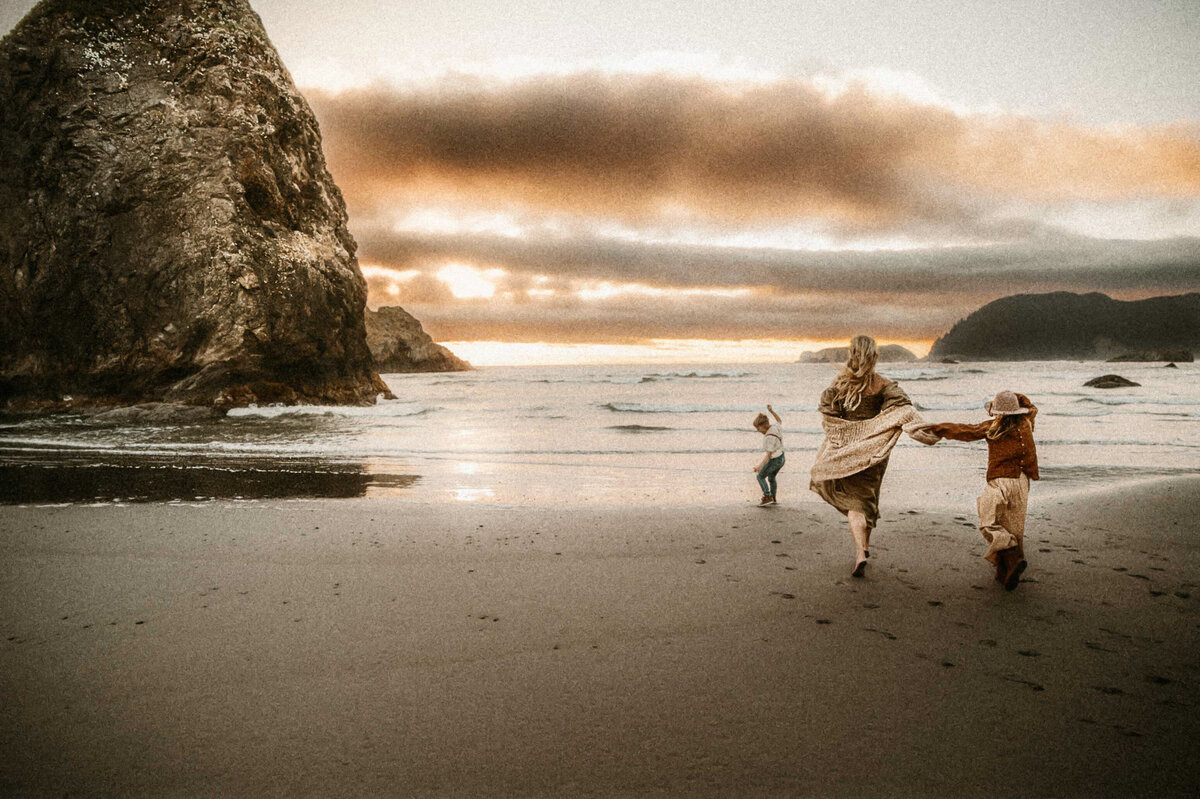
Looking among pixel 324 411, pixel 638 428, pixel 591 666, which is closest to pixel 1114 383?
pixel 638 428

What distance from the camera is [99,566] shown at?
505 cm

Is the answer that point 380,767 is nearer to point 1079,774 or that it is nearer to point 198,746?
point 198,746

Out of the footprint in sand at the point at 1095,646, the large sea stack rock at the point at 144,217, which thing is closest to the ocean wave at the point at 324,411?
the large sea stack rock at the point at 144,217

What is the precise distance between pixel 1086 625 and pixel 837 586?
1.54 m

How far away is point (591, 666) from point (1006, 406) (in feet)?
12.2

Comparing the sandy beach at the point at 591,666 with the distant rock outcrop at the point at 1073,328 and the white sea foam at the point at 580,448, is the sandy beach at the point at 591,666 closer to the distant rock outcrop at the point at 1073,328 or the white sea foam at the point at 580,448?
the white sea foam at the point at 580,448

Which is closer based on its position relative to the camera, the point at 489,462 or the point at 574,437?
the point at 489,462

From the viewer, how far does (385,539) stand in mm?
5992

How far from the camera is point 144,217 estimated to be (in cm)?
2289

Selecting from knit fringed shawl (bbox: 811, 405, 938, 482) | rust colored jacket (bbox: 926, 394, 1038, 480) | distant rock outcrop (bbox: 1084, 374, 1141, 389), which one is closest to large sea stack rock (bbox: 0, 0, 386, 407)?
knit fringed shawl (bbox: 811, 405, 938, 482)

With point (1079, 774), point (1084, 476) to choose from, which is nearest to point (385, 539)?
point (1079, 774)

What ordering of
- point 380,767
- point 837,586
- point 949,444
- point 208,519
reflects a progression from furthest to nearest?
point 949,444 → point 208,519 → point 837,586 → point 380,767

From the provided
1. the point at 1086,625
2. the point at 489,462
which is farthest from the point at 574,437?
the point at 1086,625

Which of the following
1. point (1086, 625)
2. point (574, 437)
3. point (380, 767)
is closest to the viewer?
point (380, 767)
